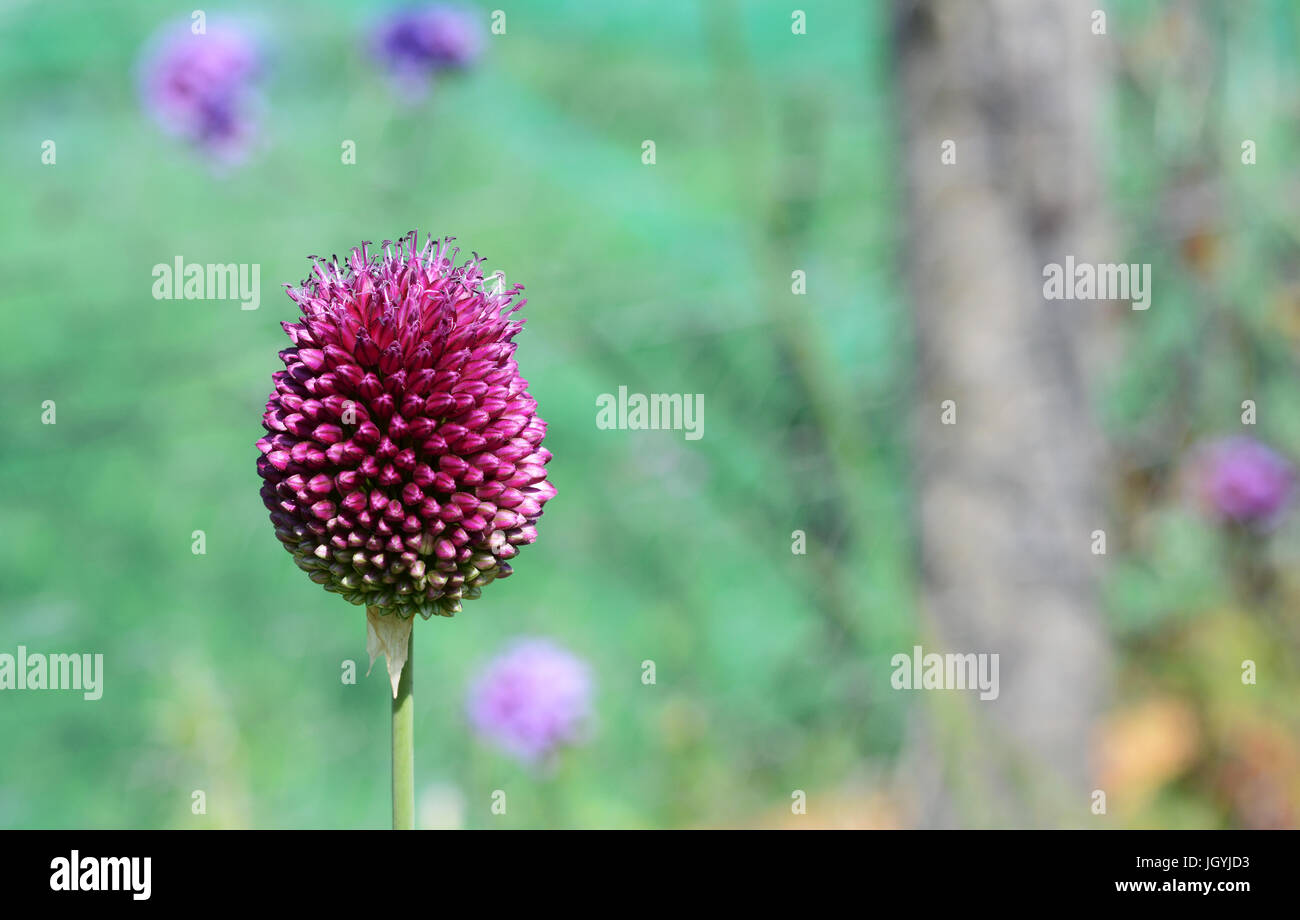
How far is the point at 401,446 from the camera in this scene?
2.63 feet

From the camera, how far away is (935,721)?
2529mm

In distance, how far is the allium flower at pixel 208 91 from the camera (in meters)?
2.42

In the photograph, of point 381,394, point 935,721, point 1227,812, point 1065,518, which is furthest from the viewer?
point 1227,812

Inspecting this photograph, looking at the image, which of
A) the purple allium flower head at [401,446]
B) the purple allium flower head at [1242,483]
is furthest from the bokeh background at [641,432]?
the purple allium flower head at [401,446]

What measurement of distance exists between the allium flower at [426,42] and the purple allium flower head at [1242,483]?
7.38 feet

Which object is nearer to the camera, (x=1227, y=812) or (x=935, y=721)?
(x=935, y=721)

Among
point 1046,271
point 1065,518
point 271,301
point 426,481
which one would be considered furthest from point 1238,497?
Result: point 426,481

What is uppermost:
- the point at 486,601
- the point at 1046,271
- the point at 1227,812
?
the point at 1046,271

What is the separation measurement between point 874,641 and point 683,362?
886 millimetres

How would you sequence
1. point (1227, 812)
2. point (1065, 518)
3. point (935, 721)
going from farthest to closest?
point (1227, 812) → point (1065, 518) → point (935, 721)

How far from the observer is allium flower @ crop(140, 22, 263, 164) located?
2422 millimetres

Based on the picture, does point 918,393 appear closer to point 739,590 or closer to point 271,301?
point 739,590

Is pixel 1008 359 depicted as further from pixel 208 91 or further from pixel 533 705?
pixel 208 91

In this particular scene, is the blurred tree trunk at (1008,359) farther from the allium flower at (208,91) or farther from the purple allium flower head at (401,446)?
the purple allium flower head at (401,446)
